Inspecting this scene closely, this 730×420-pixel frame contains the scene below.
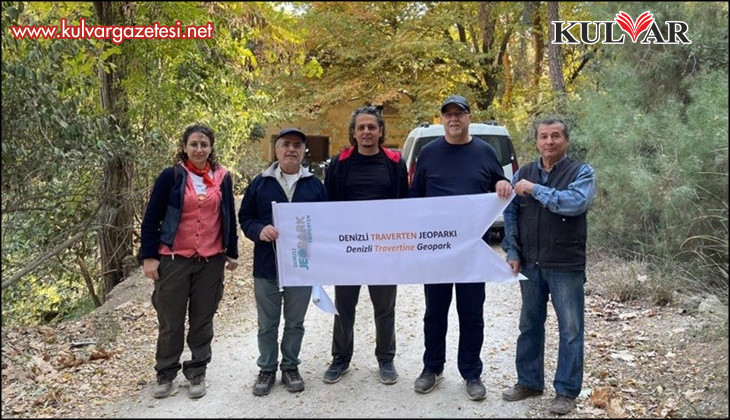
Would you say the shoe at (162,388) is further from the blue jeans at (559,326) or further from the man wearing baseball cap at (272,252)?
the blue jeans at (559,326)

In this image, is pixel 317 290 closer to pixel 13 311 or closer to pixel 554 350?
pixel 554 350

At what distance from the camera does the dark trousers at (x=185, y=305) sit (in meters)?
3.99

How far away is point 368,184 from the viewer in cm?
410

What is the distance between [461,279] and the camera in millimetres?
3941

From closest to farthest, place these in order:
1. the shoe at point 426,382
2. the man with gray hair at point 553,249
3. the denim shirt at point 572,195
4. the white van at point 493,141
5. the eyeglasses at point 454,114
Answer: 1. the denim shirt at point 572,195
2. the man with gray hair at point 553,249
3. the eyeglasses at point 454,114
4. the shoe at point 426,382
5. the white van at point 493,141

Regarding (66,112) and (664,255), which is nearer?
(66,112)

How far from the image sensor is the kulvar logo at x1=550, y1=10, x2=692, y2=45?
17.9ft

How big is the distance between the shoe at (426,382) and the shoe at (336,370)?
0.65 meters

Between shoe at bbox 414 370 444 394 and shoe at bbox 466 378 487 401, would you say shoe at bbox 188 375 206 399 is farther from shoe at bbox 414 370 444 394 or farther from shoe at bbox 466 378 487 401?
shoe at bbox 466 378 487 401

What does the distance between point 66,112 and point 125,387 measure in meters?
2.42

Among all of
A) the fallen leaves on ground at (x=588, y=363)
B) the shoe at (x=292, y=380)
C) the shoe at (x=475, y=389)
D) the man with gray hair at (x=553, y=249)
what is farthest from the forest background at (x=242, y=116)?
the shoe at (x=292, y=380)

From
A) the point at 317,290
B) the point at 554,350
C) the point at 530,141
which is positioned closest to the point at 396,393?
the point at 317,290

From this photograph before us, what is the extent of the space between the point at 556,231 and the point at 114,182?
5.66m

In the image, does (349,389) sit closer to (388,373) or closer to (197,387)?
(388,373)
